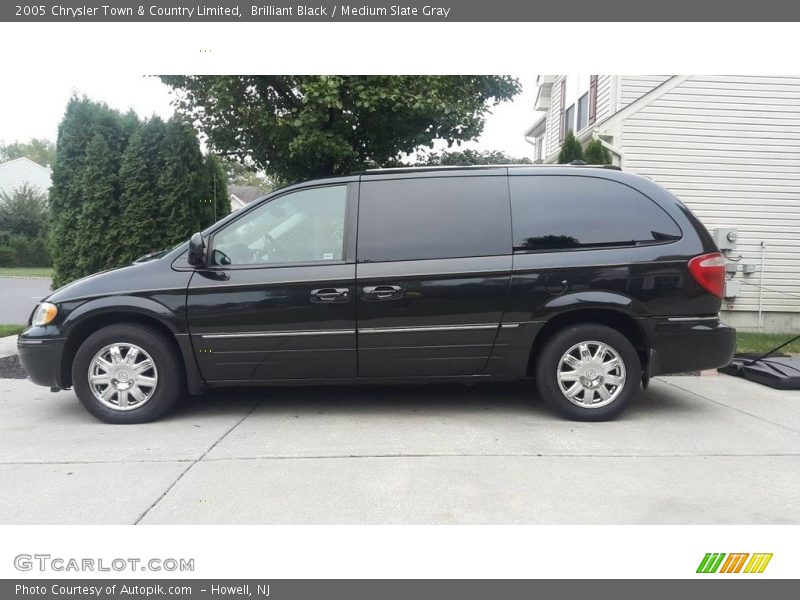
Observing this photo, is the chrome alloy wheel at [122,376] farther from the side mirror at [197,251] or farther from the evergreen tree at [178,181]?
the evergreen tree at [178,181]

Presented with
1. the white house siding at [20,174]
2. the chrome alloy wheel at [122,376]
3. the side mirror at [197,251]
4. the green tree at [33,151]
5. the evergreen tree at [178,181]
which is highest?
the green tree at [33,151]

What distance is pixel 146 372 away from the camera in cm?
452

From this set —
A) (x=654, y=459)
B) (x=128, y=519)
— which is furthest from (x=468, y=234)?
(x=128, y=519)

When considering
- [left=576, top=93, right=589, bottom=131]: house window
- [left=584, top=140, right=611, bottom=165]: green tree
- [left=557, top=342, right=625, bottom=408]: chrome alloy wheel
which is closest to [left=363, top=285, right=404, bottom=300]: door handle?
[left=557, top=342, right=625, bottom=408]: chrome alloy wheel

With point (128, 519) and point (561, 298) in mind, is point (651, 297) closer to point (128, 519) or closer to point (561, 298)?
point (561, 298)

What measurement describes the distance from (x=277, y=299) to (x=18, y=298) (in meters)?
13.2

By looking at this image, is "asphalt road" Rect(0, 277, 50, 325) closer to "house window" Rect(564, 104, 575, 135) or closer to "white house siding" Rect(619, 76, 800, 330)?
"white house siding" Rect(619, 76, 800, 330)

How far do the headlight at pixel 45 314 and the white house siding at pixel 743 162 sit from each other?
28.1 ft

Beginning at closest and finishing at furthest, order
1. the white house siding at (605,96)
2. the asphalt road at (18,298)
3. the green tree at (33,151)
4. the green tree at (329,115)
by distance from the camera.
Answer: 1. the green tree at (329,115)
2. the asphalt road at (18,298)
3. the white house siding at (605,96)
4. the green tree at (33,151)

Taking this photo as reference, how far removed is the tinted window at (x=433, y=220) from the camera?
446 centimetres

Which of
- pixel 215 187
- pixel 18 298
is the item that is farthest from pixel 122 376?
pixel 18 298

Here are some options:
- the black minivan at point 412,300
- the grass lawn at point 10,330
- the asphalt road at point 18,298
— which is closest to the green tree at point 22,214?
the asphalt road at point 18,298

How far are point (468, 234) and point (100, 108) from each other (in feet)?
20.7

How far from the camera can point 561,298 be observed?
4.40m
